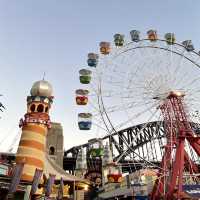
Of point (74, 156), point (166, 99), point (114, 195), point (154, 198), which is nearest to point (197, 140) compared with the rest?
point (166, 99)

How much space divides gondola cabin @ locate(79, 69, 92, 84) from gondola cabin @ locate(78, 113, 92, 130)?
3.46 m

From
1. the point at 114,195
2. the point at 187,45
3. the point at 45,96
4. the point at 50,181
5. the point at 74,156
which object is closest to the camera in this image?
the point at 50,181

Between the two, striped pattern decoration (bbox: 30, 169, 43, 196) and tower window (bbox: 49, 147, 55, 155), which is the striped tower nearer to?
striped pattern decoration (bbox: 30, 169, 43, 196)

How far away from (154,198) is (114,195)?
1894 cm

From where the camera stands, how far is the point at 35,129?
26125mm

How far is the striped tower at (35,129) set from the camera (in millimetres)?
24562

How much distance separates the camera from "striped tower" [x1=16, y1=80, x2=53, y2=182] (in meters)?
24.6

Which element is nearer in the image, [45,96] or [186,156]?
[45,96]

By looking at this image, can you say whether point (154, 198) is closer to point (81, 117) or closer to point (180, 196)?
point (180, 196)

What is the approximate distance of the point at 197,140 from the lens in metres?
30.4

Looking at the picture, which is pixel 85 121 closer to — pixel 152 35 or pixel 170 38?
pixel 152 35

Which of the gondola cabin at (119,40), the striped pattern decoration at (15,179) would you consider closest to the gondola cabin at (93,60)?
the gondola cabin at (119,40)

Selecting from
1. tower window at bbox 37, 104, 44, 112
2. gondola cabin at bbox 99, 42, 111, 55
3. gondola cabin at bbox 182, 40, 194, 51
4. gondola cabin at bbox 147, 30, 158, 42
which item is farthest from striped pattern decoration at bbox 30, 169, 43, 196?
gondola cabin at bbox 182, 40, 194, 51

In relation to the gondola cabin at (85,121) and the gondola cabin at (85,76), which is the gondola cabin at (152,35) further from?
the gondola cabin at (85,121)
